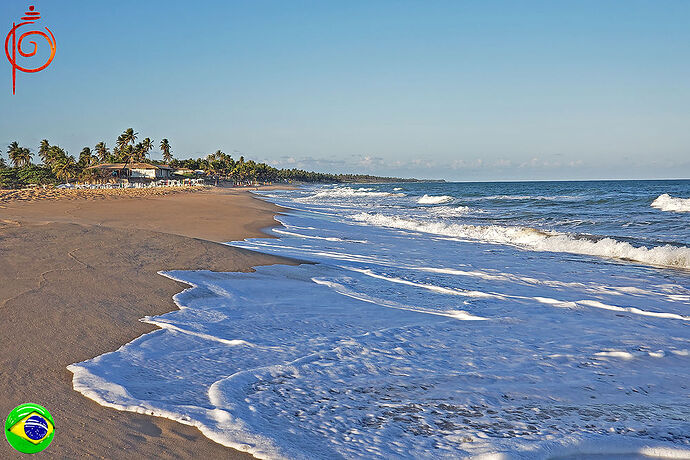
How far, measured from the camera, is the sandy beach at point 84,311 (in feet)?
9.19

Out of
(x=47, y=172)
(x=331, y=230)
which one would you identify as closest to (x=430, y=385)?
(x=331, y=230)

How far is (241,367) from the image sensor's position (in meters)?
4.04

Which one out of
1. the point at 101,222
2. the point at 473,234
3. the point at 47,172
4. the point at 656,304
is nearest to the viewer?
the point at 656,304

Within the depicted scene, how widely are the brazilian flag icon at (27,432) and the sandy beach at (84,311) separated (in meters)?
0.10

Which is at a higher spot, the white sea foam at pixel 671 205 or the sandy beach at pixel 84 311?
the white sea foam at pixel 671 205

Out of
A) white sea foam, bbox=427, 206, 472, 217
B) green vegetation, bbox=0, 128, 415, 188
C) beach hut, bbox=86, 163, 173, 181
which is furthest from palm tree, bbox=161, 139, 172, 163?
white sea foam, bbox=427, 206, 472, 217

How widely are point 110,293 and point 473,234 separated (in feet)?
44.9

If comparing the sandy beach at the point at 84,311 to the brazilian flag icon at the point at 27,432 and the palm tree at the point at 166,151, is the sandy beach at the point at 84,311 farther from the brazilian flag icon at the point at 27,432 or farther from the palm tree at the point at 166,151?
the palm tree at the point at 166,151

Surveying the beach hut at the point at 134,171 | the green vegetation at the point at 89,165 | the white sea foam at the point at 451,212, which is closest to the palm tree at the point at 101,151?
the green vegetation at the point at 89,165

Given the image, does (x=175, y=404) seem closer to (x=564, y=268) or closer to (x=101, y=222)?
(x=564, y=268)

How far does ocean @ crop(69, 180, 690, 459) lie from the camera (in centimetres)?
304

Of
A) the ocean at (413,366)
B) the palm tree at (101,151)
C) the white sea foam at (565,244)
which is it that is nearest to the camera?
the ocean at (413,366)

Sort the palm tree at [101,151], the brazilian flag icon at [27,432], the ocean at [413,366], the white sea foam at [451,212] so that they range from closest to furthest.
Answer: the brazilian flag icon at [27,432], the ocean at [413,366], the white sea foam at [451,212], the palm tree at [101,151]

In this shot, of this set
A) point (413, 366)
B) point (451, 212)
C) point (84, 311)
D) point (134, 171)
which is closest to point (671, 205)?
point (451, 212)
